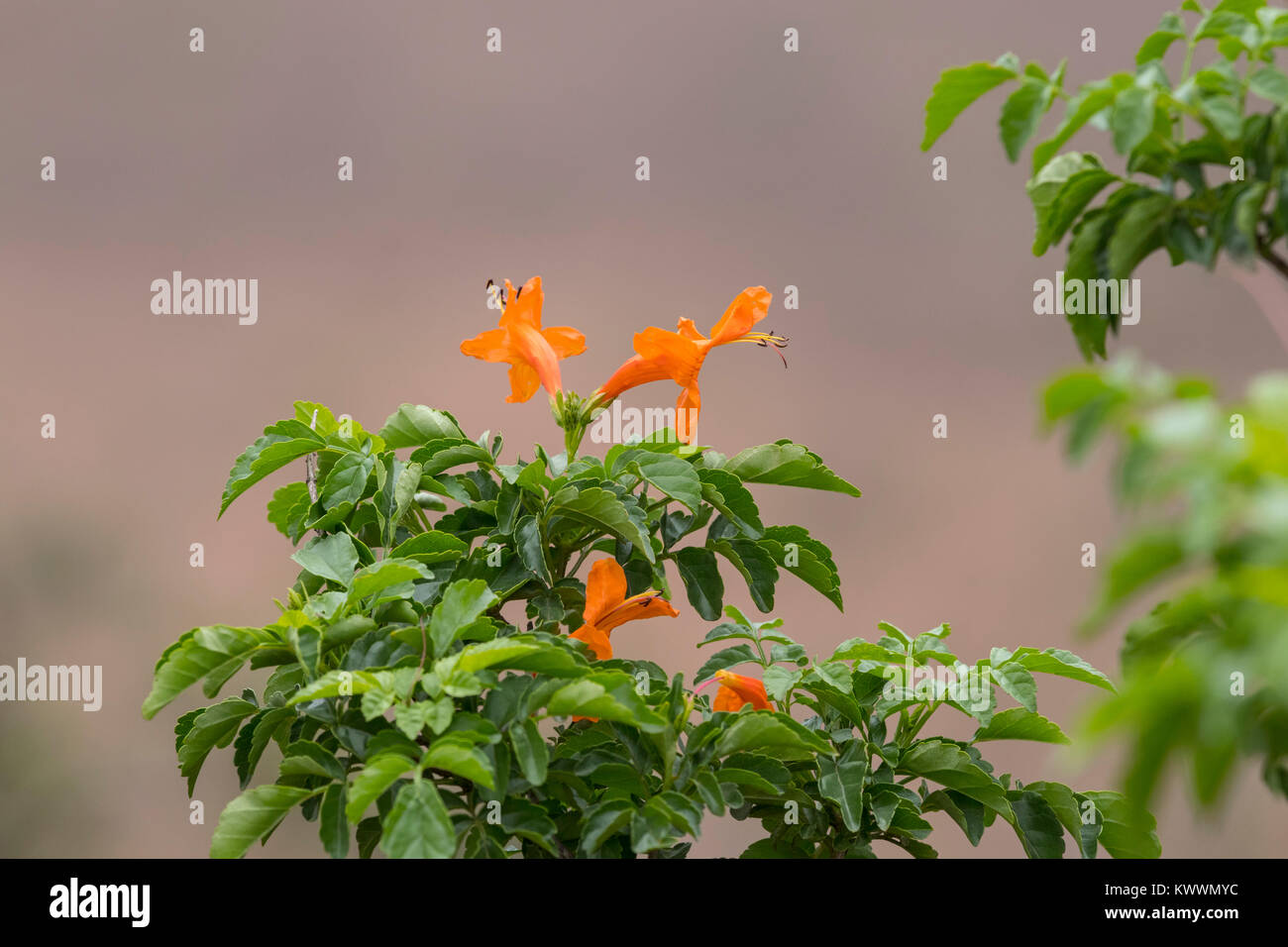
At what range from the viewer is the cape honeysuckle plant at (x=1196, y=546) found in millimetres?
336

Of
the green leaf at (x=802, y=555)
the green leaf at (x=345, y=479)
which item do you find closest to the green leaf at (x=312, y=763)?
the green leaf at (x=345, y=479)

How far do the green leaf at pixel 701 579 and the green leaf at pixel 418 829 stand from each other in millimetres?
409

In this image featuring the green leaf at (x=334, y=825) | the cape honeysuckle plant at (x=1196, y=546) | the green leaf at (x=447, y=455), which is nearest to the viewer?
the cape honeysuckle plant at (x=1196, y=546)

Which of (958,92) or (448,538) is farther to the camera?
(448,538)

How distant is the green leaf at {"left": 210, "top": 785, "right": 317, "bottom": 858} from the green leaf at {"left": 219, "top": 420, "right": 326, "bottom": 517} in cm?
28

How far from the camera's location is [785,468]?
40.9 inches

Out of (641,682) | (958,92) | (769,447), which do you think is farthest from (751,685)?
(958,92)

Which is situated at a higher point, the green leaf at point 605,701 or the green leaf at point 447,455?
the green leaf at point 447,455

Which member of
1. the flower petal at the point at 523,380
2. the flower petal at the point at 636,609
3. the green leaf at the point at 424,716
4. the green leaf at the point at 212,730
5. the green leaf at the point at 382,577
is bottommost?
the green leaf at the point at 212,730

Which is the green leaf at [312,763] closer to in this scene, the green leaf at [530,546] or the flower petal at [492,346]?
the green leaf at [530,546]

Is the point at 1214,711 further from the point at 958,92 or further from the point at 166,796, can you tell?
the point at 166,796

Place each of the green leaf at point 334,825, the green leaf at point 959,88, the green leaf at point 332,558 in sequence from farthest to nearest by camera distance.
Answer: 1. the green leaf at point 332,558
2. the green leaf at point 334,825
3. the green leaf at point 959,88

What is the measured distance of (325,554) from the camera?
93cm
